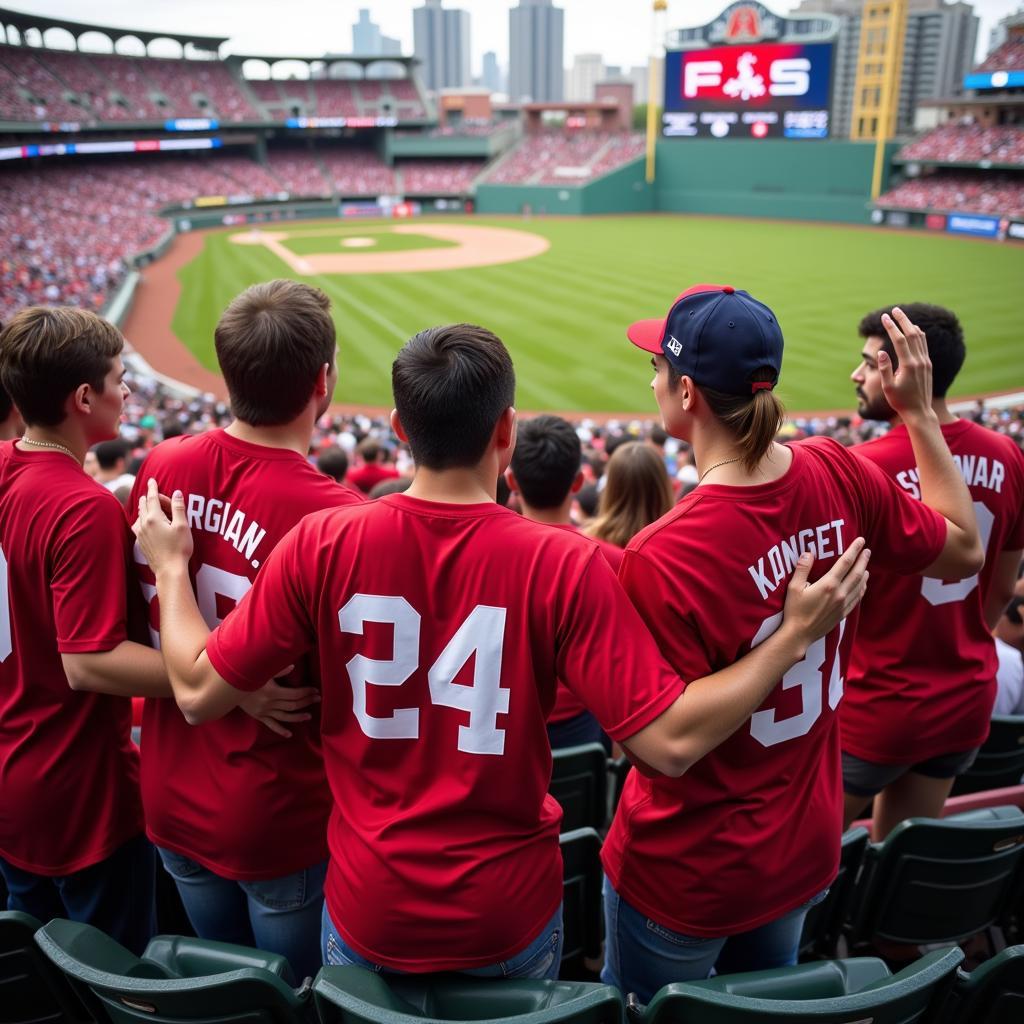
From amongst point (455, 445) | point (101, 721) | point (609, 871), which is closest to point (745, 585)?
point (455, 445)

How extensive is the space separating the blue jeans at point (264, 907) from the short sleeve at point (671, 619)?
118cm

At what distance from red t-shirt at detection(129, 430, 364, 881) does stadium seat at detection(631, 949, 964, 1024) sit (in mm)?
1030

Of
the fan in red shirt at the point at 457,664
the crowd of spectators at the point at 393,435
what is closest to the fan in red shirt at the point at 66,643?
the fan in red shirt at the point at 457,664

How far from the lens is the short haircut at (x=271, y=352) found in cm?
225

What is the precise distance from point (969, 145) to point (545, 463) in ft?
168

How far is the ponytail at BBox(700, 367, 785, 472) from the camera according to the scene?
2012 mm

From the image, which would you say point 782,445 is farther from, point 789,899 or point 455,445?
point 789,899

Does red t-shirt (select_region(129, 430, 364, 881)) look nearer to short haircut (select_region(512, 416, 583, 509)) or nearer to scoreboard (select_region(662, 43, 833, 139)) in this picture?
short haircut (select_region(512, 416, 583, 509))

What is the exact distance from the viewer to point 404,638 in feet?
6.09

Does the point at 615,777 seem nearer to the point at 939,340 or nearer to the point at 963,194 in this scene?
the point at 939,340

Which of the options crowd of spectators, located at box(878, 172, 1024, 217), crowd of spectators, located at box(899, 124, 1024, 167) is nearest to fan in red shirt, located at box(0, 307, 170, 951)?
crowd of spectators, located at box(878, 172, 1024, 217)

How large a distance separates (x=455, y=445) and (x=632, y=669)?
60cm

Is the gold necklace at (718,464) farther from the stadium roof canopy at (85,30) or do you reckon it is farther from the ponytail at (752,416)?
the stadium roof canopy at (85,30)

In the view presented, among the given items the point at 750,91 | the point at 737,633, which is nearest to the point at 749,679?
the point at 737,633
